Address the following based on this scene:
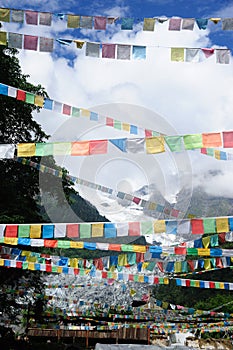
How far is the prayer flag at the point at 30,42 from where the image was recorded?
7695 mm

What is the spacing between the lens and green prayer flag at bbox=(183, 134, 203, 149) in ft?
20.9

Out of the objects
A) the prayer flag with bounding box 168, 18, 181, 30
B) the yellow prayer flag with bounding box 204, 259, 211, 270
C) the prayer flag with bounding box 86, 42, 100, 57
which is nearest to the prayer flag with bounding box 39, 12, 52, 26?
the prayer flag with bounding box 86, 42, 100, 57

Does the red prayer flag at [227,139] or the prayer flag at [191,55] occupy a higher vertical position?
the prayer flag at [191,55]

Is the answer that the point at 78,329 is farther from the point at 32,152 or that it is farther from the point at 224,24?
the point at 224,24

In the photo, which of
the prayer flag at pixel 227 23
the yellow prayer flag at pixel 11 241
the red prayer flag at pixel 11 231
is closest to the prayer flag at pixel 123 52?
the prayer flag at pixel 227 23

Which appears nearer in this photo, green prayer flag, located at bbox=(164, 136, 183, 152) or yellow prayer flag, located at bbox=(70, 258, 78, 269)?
green prayer flag, located at bbox=(164, 136, 183, 152)

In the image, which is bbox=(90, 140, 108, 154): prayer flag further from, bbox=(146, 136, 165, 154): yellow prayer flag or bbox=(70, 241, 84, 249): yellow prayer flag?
bbox=(70, 241, 84, 249): yellow prayer flag

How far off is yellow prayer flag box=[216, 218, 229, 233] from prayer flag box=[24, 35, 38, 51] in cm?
431

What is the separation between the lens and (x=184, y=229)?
7.34 meters

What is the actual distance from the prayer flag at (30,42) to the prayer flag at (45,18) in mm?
284

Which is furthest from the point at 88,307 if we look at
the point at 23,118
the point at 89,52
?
the point at 89,52

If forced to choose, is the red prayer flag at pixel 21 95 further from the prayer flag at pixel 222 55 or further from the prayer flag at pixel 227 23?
the prayer flag at pixel 227 23

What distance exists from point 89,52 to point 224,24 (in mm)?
2342

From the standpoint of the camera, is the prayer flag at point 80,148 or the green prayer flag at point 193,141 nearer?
the green prayer flag at point 193,141
